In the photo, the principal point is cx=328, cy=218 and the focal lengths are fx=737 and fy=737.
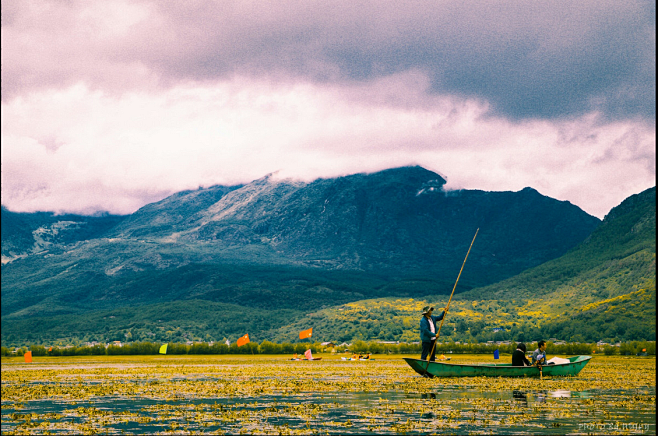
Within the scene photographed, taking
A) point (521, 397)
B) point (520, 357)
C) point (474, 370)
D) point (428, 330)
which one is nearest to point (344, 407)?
point (521, 397)

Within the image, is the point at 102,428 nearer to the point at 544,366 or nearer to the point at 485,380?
the point at 485,380

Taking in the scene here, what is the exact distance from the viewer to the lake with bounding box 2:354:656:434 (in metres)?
25.5

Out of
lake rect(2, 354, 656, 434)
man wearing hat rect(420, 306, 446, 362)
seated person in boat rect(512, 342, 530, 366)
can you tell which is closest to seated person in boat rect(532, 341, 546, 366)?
seated person in boat rect(512, 342, 530, 366)

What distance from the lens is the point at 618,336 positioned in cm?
17312

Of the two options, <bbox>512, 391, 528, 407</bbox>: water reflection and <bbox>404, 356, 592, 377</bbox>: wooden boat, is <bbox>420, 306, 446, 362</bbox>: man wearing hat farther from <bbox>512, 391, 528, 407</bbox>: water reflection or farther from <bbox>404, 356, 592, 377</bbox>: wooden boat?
<bbox>512, 391, 528, 407</bbox>: water reflection

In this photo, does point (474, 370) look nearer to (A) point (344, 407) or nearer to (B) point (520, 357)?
(B) point (520, 357)

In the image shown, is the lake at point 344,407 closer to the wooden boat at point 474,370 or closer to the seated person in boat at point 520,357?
the wooden boat at point 474,370

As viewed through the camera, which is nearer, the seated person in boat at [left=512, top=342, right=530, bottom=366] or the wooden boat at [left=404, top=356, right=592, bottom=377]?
the wooden boat at [left=404, top=356, right=592, bottom=377]

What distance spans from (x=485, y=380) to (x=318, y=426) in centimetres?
2053

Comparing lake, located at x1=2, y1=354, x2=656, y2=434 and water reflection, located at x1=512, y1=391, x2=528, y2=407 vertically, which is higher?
water reflection, located at x1=512, y1=391, x2=528, y2=407

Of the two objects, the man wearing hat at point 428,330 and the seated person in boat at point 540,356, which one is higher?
the man wearing hat at point 428,330

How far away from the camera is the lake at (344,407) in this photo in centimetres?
2555

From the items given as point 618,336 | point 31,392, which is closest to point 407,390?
point 31,392

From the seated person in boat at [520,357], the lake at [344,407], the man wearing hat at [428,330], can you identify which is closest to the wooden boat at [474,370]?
the lake at [344,407]
